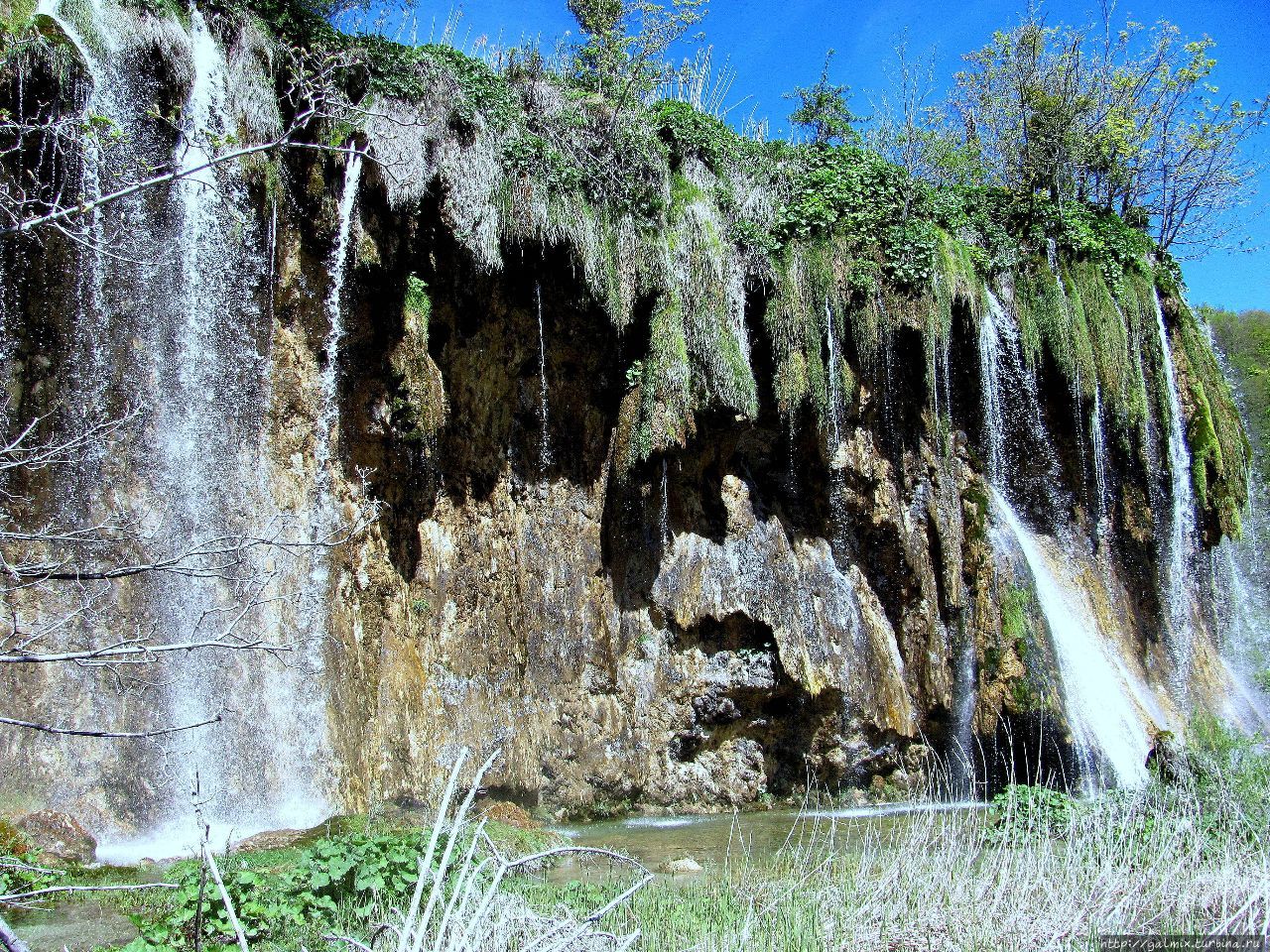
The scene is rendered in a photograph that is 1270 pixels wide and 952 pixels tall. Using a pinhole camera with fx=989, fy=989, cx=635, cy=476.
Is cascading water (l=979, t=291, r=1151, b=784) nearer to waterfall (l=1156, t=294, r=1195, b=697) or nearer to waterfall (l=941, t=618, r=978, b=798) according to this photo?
waterfall (l=941, t=618, r=978, b=798)

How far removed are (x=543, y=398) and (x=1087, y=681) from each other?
7.12 metres

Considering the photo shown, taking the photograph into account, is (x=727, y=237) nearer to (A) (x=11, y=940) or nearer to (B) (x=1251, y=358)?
(A) (x=11, y=940)

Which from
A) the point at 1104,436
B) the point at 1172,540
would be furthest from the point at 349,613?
the point at 1172,540

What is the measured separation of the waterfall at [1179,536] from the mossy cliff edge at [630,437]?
1.14 metres

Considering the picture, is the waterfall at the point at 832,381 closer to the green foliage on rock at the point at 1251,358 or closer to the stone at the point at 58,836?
the green foliage on rock at the point at 1251,358

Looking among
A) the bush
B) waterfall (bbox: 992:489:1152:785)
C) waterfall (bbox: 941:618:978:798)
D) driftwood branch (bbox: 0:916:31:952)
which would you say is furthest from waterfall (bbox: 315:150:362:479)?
waterfall (bbox: 992:489:1152:785)

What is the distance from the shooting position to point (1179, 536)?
1403 cm

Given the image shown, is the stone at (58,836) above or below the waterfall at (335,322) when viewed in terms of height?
below

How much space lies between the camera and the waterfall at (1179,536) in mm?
13852

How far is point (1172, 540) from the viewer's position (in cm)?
1399

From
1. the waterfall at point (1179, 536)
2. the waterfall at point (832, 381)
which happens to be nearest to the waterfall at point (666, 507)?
the waterfall at point (832, 381)

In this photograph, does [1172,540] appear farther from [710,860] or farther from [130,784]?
[130,784]

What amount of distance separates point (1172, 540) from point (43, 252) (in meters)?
14.1

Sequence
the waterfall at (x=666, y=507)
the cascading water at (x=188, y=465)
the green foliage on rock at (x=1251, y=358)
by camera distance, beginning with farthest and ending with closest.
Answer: the green foliage on rock at (x=1251, y=358), the waterfall at (x=666, y=507), the cascading water at (x=188, y=465)
